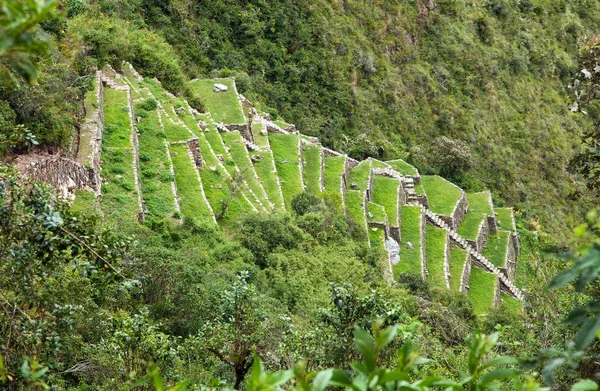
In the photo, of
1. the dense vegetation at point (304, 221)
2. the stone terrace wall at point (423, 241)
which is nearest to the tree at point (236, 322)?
→ the dense vegetation at point (304, 221)

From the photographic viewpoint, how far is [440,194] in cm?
3694

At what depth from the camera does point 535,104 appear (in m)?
54.6

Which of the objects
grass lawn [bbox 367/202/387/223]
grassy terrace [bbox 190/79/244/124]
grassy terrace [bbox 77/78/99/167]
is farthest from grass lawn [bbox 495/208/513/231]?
grassy terrace [bbox 77/78/99/167]

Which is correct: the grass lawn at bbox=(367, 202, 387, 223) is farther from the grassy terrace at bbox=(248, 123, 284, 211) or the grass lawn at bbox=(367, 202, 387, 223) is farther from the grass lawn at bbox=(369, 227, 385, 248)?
the grassy terrace at bbox=(248, 123, 284, 211)

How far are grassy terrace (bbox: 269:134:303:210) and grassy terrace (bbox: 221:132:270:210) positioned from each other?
1.35 meters

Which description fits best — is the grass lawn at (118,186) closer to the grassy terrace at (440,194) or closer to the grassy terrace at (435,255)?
the grassy terrace at (435,255)

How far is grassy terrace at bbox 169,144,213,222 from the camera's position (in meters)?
19.9

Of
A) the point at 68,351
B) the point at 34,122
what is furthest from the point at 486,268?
the point at 68,351

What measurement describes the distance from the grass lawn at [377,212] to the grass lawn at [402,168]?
22.2ft

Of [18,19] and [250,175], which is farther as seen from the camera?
[250,175]

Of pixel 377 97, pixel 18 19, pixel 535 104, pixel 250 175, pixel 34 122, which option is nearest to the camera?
pixel 18 19

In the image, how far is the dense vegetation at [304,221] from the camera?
19.5 ft

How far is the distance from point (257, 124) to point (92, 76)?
34.9ft

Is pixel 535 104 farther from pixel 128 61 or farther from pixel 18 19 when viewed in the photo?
pixel 18 19
